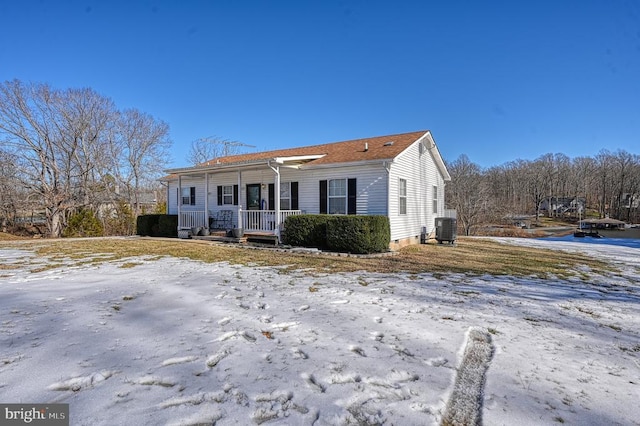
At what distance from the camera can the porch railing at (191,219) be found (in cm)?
→ 1521

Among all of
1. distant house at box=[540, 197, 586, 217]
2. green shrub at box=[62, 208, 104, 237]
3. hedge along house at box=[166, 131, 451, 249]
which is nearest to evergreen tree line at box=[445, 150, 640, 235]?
distant house at box=[540, 197, 586, 217]

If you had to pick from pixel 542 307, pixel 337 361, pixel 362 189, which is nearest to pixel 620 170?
pixel 362 189

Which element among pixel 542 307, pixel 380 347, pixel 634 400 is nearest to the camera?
pixel 634 400

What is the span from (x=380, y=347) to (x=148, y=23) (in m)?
14.4

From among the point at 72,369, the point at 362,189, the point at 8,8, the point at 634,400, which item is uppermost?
the point at 8,8

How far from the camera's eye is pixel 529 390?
248 centimetres

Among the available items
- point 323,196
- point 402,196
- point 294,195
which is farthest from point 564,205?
point 294,195

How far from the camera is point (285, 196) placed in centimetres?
1362

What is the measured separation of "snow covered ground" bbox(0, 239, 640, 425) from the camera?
2183mm

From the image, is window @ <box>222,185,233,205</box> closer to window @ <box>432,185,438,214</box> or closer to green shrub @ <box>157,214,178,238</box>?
green shrub @ <box>157,214,178,238</box>

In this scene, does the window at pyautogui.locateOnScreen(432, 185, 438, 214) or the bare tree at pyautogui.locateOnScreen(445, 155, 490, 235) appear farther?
the bare tree at pyautogui.locateOnScreen(445, 155, 490, 235)

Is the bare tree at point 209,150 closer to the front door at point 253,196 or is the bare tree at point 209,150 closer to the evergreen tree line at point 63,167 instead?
the evergreen tree line at point 63,167

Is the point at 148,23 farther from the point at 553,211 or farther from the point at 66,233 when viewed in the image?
the point at 553,211

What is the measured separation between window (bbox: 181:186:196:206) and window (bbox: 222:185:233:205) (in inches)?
90.3
